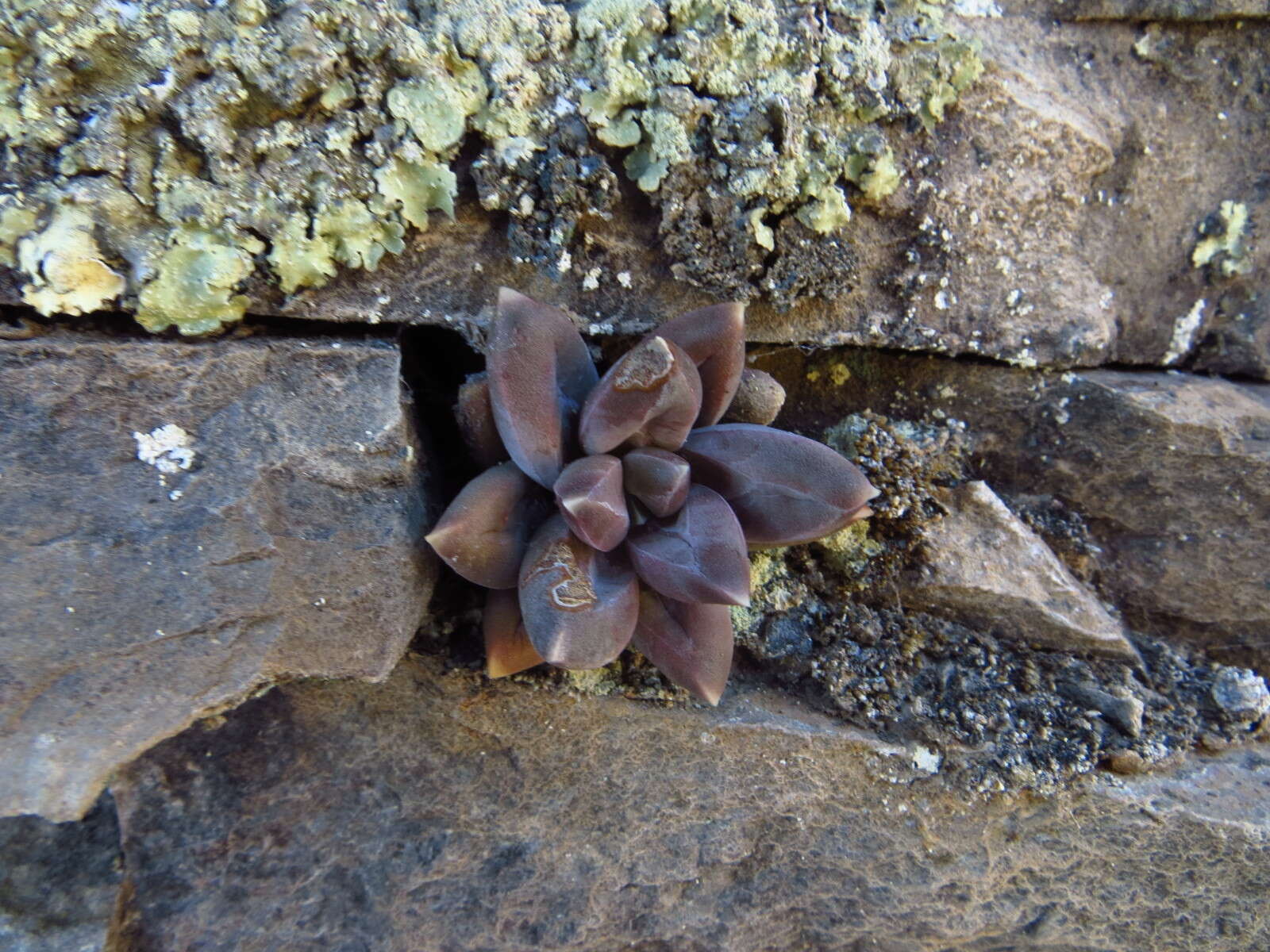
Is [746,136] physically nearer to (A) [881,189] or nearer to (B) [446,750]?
(A) [881,189]

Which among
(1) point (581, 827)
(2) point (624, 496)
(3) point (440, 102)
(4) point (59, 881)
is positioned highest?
(3) point (440, 102)

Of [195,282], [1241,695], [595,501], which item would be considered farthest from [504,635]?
[1241,695]

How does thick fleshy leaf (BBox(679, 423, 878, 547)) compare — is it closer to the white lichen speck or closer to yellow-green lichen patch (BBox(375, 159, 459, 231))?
yellow-green lichen patch (BBox(375, 159, 459, 231))

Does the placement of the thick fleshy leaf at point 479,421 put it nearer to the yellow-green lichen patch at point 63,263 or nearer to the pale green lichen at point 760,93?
the pale green lichen at point 760,93

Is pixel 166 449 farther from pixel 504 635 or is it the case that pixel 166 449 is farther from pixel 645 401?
pixel 645 401

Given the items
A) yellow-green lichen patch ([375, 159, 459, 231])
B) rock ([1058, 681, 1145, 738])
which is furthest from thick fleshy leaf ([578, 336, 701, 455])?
rock ([1058, 681, 1145, 738])

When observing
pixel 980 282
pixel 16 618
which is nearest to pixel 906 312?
pixel 980 282
